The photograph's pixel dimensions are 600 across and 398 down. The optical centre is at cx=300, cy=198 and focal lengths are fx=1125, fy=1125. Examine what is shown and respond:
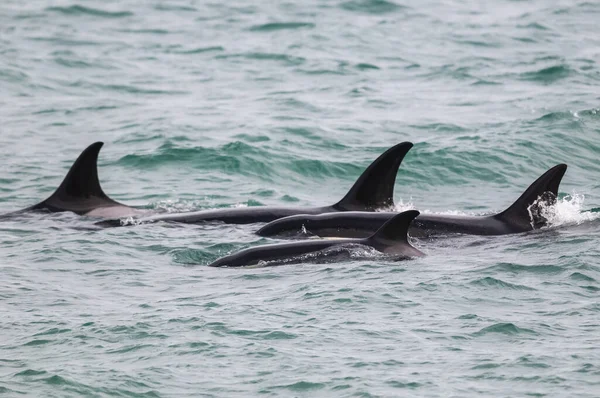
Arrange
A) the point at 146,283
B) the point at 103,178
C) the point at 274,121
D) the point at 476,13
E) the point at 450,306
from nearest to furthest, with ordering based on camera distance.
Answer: the point at 450,306 → the point at 146,283 → the point at 103,178 → the point at 274,121 → the point at 476,13

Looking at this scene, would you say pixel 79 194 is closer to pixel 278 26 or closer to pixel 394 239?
pixel 394 239

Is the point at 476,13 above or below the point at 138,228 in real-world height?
above

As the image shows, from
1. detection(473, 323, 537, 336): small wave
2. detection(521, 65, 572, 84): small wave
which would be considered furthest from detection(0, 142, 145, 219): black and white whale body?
detection(521, 65, 572, 84): small wave

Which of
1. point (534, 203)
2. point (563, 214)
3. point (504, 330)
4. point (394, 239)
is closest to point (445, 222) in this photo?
point (534, 203)

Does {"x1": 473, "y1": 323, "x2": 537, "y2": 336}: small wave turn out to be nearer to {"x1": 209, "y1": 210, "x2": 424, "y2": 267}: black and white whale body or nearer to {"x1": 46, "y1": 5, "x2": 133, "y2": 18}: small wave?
{"x1": 209, "y1": 210, "x2": 424, "y2": 267}: black and white whale body

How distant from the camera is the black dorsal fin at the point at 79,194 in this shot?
61.4ft

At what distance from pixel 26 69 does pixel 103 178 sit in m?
10.3

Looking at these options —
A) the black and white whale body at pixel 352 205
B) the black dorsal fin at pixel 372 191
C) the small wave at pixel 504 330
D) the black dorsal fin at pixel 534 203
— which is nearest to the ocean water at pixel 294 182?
the small wave at pixel 504 330

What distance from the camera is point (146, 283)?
13984 millimetres

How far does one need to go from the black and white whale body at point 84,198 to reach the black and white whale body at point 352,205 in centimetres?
69

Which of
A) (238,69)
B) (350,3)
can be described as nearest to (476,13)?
(350,3)

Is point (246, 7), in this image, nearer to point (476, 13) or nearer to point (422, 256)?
point (476, 13)

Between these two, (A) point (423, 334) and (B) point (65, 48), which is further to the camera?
(B) point (65, 48)

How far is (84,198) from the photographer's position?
19031 millimetres
